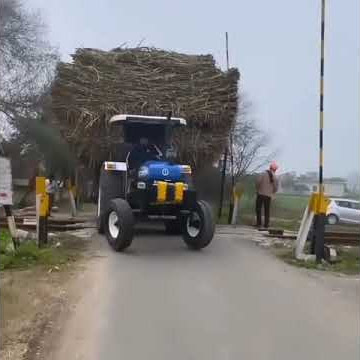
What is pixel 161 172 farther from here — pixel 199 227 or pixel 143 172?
pixel 199 227

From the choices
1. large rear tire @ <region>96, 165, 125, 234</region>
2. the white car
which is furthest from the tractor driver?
the white car

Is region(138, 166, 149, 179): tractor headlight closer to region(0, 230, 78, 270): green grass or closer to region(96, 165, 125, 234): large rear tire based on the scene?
region(96, 165, 125, 234): large rear tire

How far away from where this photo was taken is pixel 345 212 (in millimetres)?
31250

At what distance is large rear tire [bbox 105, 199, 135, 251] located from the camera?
1008cm

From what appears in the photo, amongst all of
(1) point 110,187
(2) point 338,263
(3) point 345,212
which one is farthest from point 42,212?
(3) point 345,212

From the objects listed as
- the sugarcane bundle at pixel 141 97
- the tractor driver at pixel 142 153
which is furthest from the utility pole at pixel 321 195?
the sugarcane bundle at pixel 141 97

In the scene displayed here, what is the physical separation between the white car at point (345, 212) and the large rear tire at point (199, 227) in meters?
20.3

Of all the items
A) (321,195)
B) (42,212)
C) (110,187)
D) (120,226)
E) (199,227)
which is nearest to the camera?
(120,226)

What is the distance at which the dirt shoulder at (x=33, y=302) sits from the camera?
5.70 meters

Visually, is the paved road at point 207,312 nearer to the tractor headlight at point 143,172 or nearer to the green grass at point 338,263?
the green grass at point 338,263

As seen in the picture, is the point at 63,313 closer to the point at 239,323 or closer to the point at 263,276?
the point at 239,323

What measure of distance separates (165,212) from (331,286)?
141 inches

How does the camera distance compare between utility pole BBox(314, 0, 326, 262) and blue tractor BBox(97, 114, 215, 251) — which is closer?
utility pole BBox(314, 0, 326, 262)

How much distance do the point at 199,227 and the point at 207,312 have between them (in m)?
3.95
